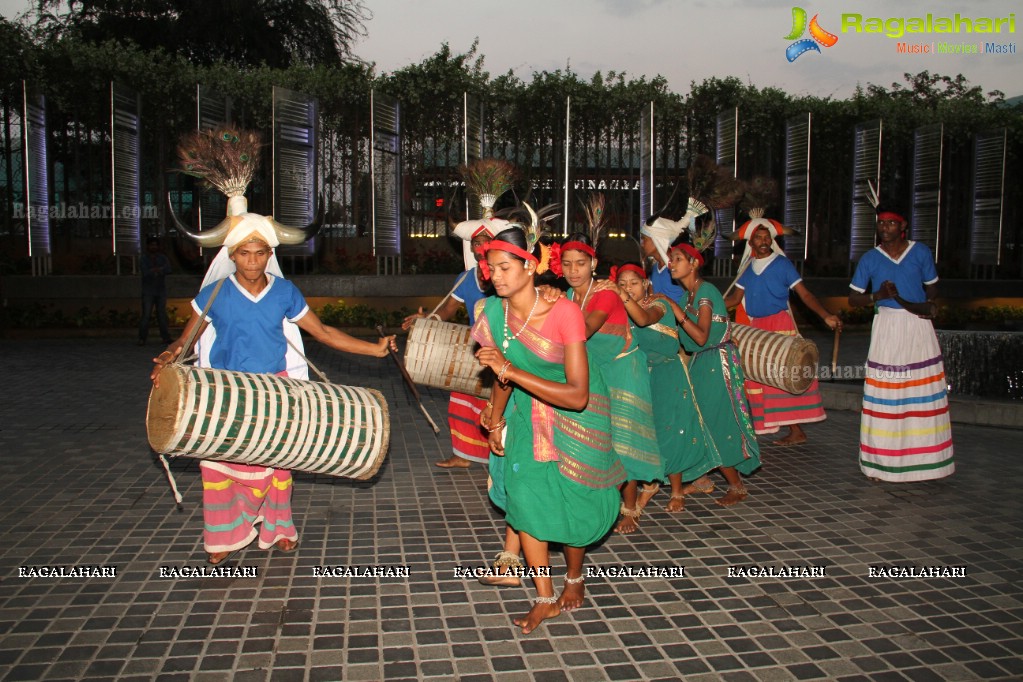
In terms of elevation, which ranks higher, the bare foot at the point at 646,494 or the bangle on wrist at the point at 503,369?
the bangle on wrist at the point at 503,369

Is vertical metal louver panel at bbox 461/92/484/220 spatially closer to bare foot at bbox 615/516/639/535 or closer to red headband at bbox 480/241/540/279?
bare foot at bbox 615/516/639/535

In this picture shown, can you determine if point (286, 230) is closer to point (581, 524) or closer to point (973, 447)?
point (581, 524)

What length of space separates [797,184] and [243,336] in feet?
46.3

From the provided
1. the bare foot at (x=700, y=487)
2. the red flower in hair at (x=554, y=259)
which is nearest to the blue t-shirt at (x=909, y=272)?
the bare foot at (x=700, y=487)

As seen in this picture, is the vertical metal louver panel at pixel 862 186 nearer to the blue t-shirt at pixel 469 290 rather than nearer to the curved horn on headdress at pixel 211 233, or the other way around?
the blue t-shirt at pixel 469 290

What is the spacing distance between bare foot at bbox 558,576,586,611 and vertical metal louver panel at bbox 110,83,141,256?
12.1 meters

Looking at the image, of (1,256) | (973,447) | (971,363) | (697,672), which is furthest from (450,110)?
(697,672)

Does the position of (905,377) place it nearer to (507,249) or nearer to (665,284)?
(665,284)

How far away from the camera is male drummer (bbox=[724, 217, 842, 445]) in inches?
275

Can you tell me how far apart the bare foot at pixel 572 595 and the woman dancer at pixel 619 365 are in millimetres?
796

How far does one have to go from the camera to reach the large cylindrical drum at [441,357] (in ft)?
18.2

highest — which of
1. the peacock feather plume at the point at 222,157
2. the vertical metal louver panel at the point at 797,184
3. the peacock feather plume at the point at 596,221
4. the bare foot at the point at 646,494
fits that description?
the vertical metal louver panel at the point at 797,184

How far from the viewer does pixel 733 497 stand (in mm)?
5562

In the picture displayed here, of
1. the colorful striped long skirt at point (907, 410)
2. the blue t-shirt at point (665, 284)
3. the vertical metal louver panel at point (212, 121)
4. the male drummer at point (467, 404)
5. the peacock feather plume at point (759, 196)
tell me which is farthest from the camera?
the vertical metal louver panel at point (212, 121)
